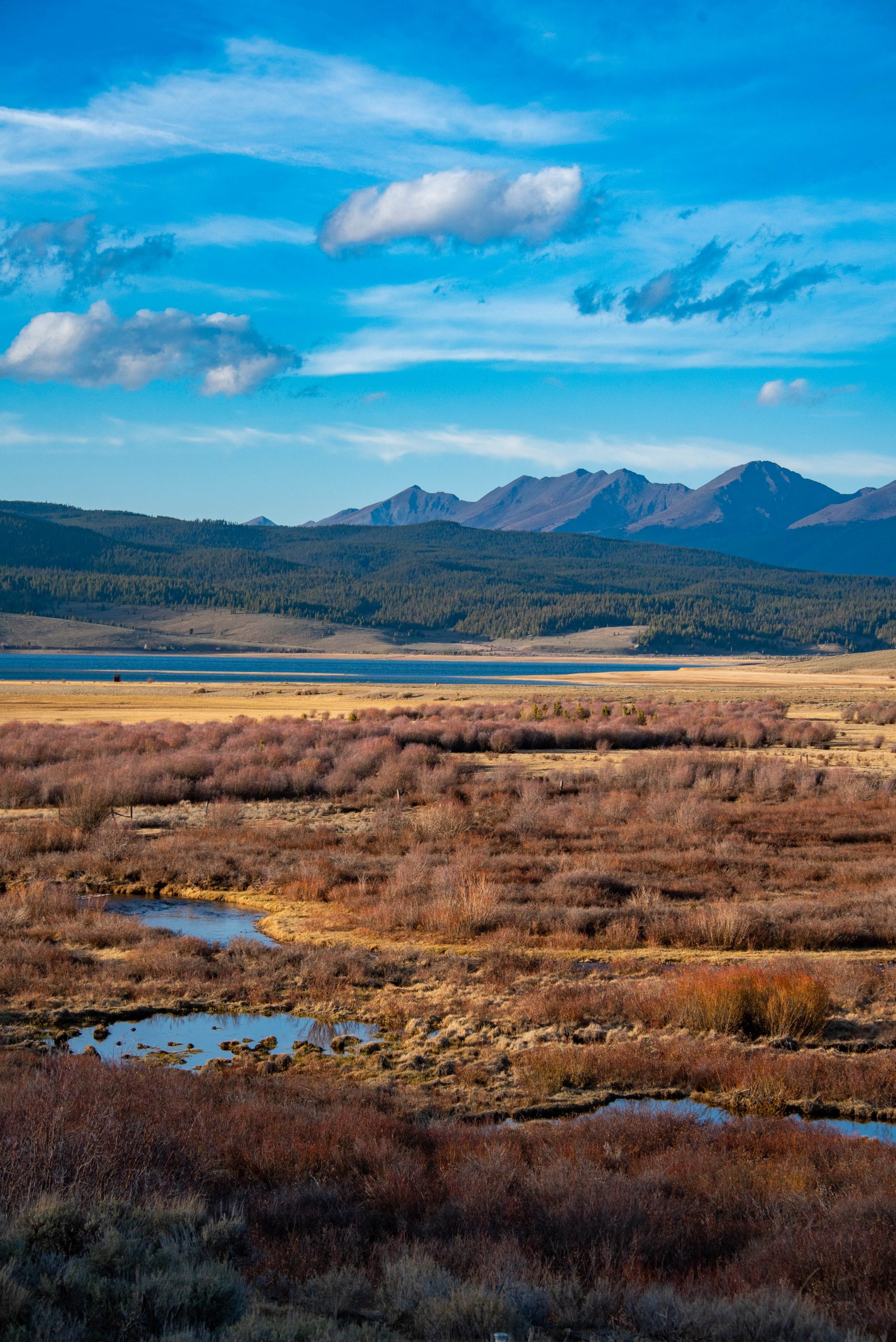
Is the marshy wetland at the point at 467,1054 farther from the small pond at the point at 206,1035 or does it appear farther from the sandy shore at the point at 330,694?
the sandy shore at the point at 330,694

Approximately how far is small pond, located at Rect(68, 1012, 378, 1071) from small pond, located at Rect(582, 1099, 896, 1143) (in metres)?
3.30

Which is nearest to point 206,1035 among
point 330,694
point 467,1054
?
point 467,1054

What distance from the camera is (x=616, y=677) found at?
137m

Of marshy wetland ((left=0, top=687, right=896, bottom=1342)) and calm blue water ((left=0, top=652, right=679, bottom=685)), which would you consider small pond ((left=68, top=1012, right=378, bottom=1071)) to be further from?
calm blue water ((left=0, top=652, right=679, bottom=685))

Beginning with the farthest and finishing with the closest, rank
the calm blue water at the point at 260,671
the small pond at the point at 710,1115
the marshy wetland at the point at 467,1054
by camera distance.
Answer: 1. the calm blue water at the point at 260,671
2. the small pond at the point at 710,1115
3. the marshy wetland at the point at 467,1054

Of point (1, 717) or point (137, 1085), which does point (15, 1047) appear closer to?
point (137, 1085)

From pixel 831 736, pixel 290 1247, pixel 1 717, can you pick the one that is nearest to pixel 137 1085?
pixel 290 1247

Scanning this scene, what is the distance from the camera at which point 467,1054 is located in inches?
443

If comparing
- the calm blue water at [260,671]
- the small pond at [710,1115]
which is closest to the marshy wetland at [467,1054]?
the small pond at [710,1115]

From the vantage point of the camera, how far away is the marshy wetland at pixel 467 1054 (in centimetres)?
596

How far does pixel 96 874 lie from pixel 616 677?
121m

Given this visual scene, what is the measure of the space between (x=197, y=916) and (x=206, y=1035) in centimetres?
616

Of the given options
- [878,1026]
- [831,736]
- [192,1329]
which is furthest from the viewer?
[831,736]

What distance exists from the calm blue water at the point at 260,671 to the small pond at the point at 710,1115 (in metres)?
98.4
